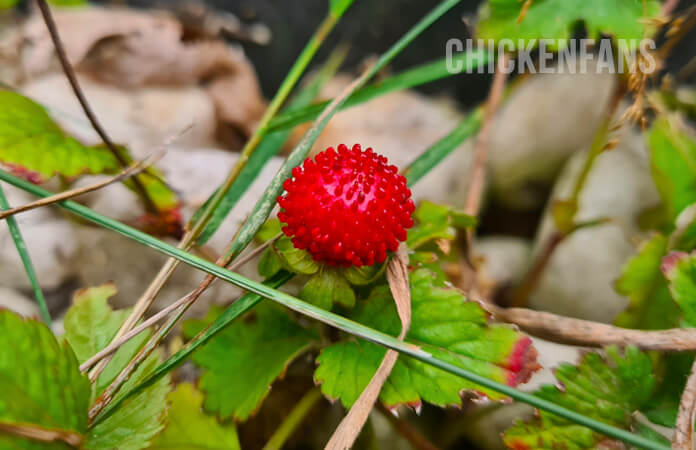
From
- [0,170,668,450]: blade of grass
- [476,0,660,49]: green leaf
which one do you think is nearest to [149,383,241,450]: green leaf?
[0,170,668,450]: blade of grass

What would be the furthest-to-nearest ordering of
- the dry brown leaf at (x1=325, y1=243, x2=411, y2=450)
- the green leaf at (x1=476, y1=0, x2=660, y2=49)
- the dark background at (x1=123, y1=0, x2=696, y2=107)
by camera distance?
1. the dark background at (x1=123, y1=0, x2=696, y2=107)
2. the green leaf at (x1=476, y1=0, x2=660, y2=49)
3. the dry brown leaf at (x1=325, y1=243, x2=411, y2=450)

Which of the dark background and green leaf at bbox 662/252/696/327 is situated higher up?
the dark background

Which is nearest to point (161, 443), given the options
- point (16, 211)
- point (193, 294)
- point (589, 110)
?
point (193, 294)

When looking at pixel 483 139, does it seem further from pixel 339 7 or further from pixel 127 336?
pixel 127 336

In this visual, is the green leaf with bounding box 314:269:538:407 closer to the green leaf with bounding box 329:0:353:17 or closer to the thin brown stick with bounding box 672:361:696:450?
the thin brown stick with bounding box 672:361:696:450

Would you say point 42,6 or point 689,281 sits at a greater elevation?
point 42,6

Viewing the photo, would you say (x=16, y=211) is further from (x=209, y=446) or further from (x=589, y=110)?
(x=589, y=110)
